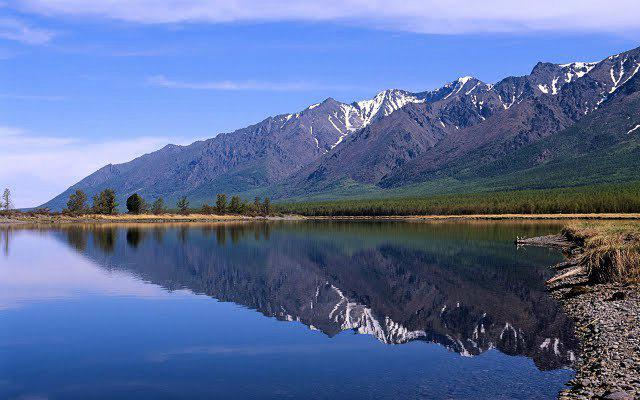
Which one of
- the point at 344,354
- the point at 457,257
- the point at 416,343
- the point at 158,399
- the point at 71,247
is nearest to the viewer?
the point at 158,399

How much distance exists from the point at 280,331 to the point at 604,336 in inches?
655

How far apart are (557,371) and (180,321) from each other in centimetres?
2185

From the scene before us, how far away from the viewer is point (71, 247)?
93.9 meters

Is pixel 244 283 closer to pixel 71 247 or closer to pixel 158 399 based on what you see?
pixel 158 399

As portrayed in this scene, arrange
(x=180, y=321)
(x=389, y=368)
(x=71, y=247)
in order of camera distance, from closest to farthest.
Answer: (x=389, y=368)
(x=180, y=321)
(x=71, y=247)

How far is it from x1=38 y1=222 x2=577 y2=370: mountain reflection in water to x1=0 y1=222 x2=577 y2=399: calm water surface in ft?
0.58

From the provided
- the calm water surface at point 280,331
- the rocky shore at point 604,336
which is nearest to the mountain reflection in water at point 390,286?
the calm water surface at point 280,331

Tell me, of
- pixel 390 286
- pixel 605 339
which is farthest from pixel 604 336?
pixel 390 286

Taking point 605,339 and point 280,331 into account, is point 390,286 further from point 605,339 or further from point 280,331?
point 605,339

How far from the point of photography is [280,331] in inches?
1385

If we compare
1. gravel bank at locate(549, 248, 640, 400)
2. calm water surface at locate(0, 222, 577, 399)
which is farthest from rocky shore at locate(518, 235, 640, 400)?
calm water surface at locate(0, 222, 577, 399)

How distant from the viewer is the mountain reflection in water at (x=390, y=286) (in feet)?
112

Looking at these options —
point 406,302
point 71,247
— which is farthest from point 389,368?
point 71,247

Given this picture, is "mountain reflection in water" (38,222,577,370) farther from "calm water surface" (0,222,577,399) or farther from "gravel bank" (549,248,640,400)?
"gravel bank" (549,248,640,400)
